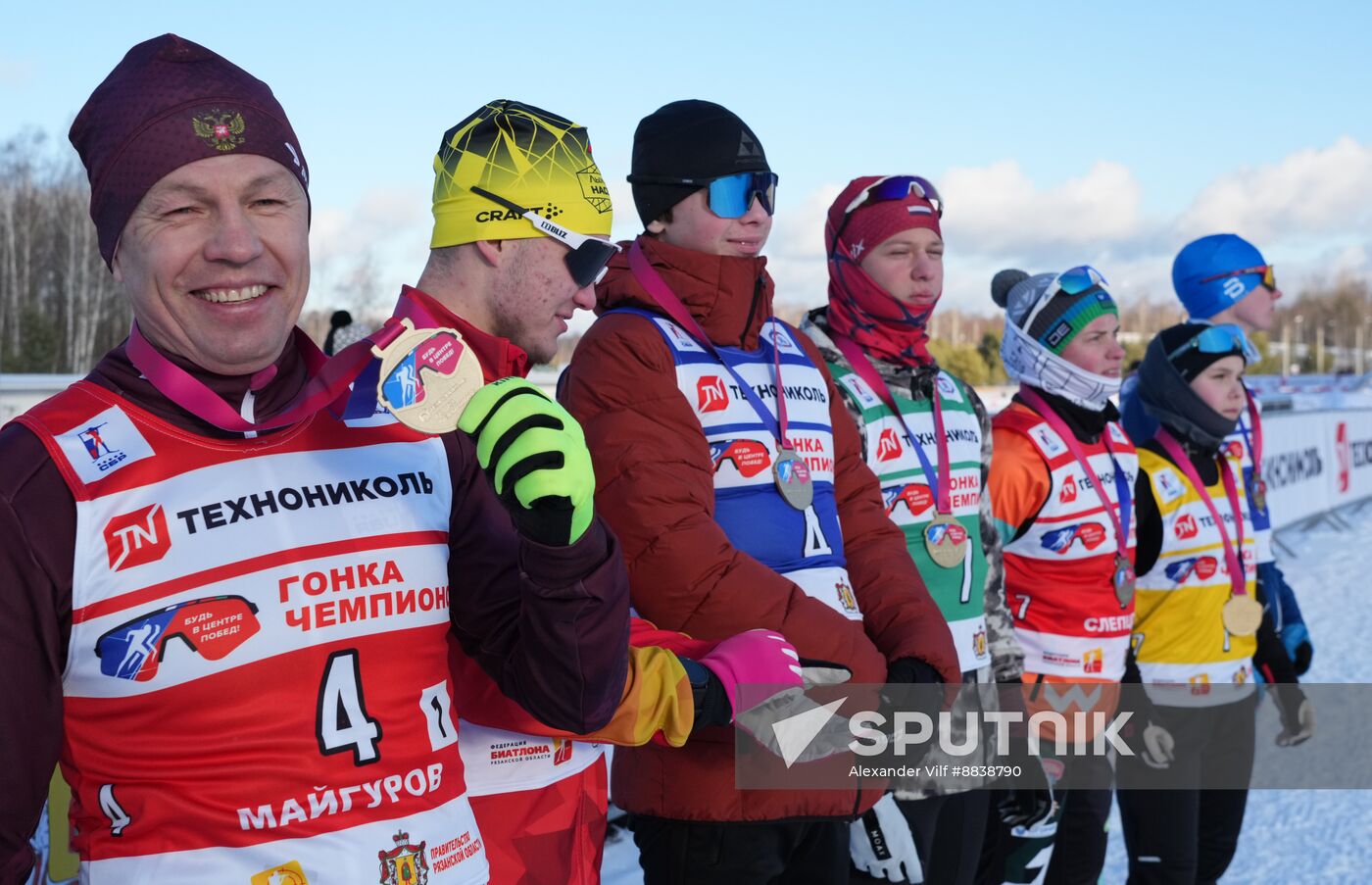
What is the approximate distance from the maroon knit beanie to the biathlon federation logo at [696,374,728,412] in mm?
1224

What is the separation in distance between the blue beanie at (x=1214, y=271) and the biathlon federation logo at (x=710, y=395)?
3.73 metres

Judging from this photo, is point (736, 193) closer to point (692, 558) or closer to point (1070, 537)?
point (692, 558)

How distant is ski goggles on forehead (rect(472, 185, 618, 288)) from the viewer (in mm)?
2373

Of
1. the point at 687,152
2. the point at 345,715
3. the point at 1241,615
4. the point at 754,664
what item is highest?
the point at 687,152

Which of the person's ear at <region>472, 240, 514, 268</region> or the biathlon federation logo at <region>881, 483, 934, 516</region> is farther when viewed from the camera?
the biathlon federation logo at <region>881, 483, 934, 516</region>

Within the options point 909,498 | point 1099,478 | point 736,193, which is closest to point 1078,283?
point 1099,478

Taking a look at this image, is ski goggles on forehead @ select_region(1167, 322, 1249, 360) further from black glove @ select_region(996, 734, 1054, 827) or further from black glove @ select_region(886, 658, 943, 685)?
black glove @ select_region(886, 658, 943, 685)

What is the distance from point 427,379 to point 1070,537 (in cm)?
294

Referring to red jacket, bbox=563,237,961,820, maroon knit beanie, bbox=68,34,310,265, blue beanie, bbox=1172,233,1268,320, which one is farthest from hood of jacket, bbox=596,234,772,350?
blue beanie, bbox=1172,233,1268,320

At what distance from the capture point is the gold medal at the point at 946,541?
11.0 feet

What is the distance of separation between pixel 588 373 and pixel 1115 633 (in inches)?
90.3

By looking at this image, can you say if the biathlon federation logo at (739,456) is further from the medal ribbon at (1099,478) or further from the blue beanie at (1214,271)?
the blue beanie at (1214,271)

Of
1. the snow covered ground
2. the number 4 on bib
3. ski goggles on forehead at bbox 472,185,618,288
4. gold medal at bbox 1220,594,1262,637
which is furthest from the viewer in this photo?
the snow covered ground

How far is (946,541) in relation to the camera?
3363mm
